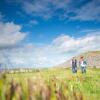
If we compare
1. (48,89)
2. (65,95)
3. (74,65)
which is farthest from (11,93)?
(74,65)

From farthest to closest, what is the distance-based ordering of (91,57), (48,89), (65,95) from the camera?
(91,57) → (65,95) → (48,89)

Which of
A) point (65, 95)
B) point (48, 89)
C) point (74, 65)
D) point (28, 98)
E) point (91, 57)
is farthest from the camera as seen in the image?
point (91, 57)

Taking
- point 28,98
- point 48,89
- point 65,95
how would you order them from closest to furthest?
point 28,98 < point 48,89 < point 65,95

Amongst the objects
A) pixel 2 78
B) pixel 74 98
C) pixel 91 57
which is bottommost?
pixel 74 98

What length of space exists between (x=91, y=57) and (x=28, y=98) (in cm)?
10220

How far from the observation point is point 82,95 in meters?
3.88

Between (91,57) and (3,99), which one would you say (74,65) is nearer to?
(3,99)

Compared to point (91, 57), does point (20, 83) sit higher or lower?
lower

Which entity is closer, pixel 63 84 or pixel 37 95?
pixel 37 95

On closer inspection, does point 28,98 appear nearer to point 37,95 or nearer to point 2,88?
point 37,95

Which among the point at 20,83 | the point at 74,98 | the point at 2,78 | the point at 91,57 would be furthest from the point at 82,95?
the point at 91,57

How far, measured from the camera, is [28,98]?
3193mm

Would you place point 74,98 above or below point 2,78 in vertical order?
below

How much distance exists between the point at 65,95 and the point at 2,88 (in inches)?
35.2
